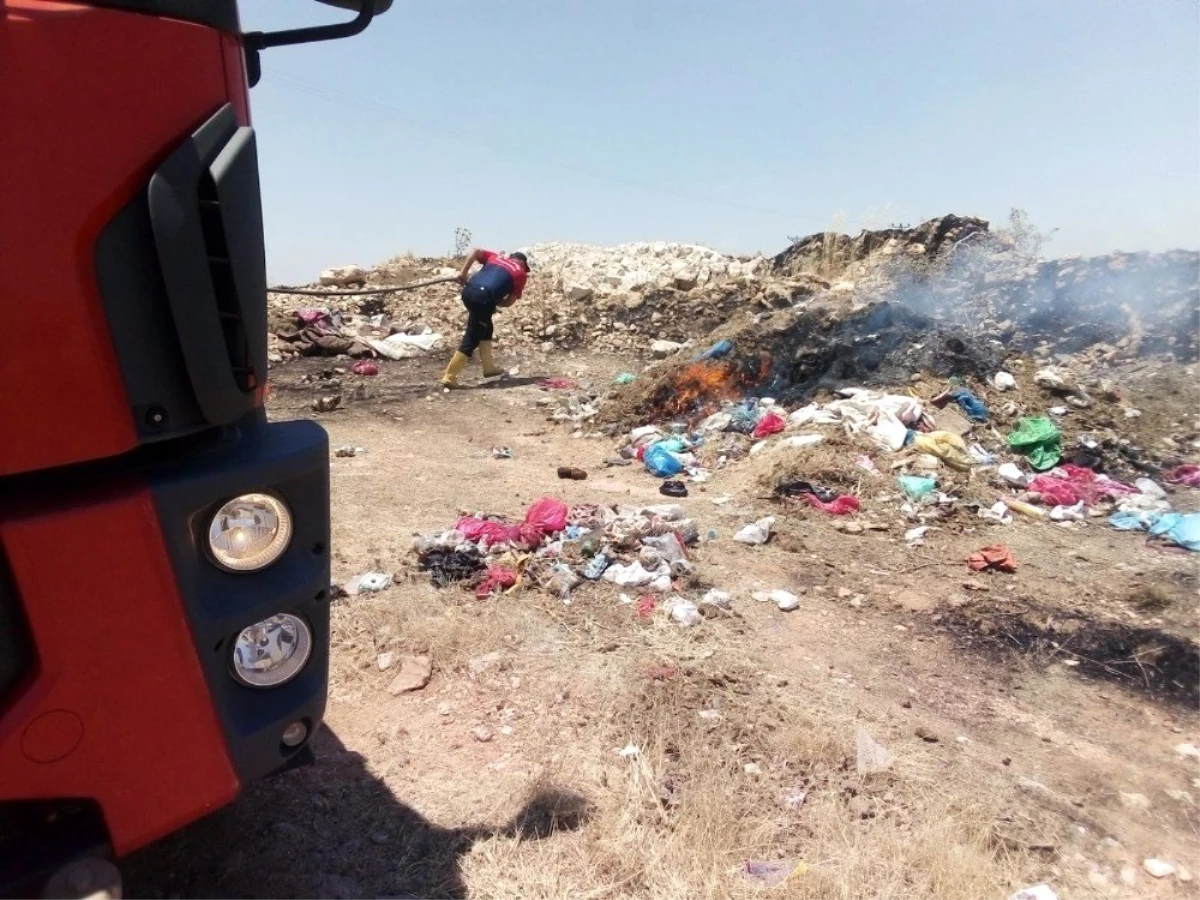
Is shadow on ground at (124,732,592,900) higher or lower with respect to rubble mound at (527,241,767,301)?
lower

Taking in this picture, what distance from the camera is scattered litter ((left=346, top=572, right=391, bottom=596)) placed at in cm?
385

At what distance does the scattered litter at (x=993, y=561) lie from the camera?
15.1ft

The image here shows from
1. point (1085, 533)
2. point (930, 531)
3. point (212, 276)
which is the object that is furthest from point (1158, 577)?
point (212, 276)

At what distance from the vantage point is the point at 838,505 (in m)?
5.48

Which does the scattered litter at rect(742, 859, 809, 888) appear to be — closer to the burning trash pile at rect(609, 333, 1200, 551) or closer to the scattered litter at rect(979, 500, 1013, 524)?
the burning trash pile at rect(609, 333, 1200, 551)

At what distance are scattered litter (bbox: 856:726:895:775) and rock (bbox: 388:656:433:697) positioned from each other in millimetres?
1635

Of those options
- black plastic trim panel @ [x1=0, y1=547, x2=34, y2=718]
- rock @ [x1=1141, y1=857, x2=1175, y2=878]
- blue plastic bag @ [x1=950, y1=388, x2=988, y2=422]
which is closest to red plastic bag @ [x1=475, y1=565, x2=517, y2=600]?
black plastic trim panel @ [x1=0, y1=547, x2=34, y2=718]

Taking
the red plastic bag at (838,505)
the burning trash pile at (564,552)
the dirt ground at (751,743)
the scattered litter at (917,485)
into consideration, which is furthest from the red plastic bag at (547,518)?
the scattered litter at (917,485)

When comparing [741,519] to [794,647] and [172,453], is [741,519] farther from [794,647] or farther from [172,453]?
[172,453]

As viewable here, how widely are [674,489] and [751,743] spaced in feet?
11.1

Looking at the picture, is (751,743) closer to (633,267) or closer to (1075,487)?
(1075,487)

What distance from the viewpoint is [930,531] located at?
5.24 meters

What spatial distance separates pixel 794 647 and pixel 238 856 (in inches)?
93.3

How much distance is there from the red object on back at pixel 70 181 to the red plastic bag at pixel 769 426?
6245mm
